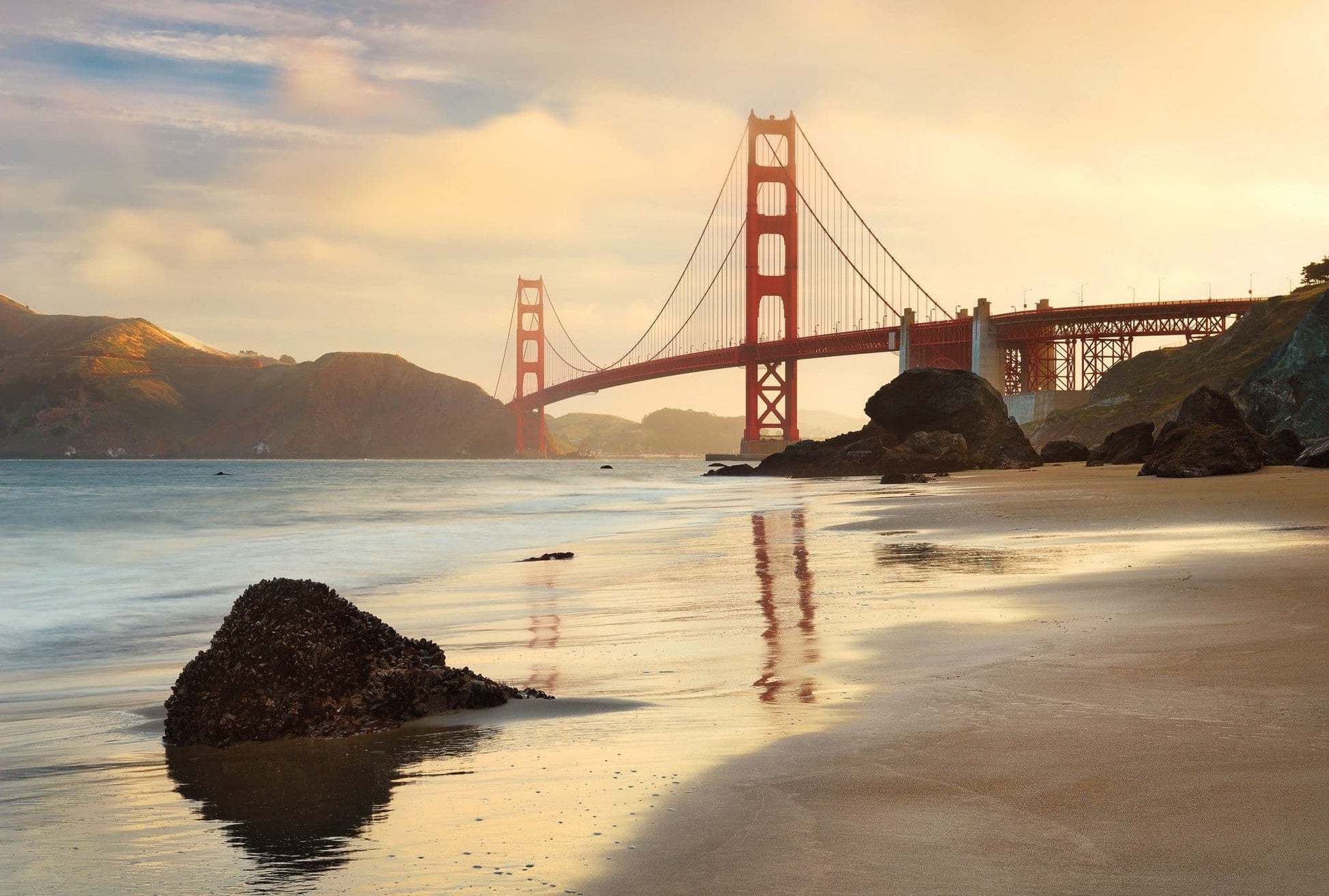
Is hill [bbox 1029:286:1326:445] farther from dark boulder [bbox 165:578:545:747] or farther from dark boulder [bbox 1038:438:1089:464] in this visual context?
dark boulder [bbox 165:578:545:747]

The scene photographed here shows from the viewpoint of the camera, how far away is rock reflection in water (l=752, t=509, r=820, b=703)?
5.63 meters

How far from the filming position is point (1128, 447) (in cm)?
3650

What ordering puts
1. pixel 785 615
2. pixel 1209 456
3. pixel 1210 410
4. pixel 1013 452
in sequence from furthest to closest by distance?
pixel 1013 452
pixel 1210 410
pixel 1209 456
pixel 785 615

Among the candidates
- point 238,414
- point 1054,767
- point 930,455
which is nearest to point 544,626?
point 1054,767

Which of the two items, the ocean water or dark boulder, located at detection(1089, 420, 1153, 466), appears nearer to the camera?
the ocean water

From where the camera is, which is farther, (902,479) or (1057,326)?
(1057,326)

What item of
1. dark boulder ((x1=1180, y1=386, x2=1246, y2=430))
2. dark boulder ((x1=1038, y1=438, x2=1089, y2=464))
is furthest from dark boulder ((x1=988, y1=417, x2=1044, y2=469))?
dark boulder ((x1=1180, y1=386, x2=1246, y2=430))

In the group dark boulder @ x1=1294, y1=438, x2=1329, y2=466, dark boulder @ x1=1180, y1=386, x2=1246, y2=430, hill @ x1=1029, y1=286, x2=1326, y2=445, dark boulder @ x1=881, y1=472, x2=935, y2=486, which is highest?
hill @ x1=1029, y1=286, x2=1326, y2=445

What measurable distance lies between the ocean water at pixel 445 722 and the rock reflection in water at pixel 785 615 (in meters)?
0.03

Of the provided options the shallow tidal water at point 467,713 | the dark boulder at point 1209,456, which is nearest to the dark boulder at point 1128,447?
the dark boulder at point 1209,456

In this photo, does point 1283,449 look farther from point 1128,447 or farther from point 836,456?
point 836,456

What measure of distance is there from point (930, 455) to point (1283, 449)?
49.8ft

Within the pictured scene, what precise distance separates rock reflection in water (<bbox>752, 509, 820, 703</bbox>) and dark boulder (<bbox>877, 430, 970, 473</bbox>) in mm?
25552

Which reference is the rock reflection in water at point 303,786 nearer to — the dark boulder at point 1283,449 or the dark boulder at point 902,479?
the dark boulder at point 1283,449
